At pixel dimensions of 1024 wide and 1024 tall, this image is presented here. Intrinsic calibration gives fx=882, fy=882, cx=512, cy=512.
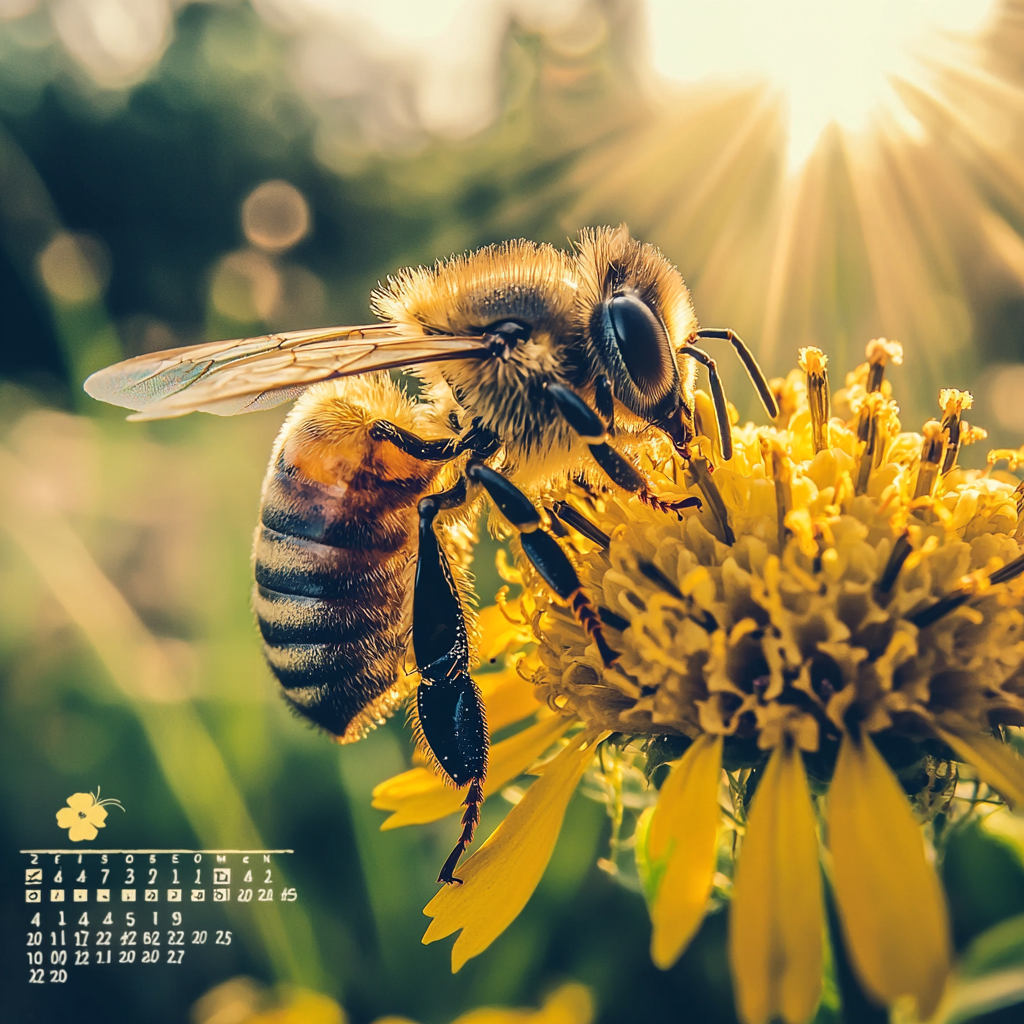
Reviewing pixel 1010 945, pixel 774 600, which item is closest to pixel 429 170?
pixel 774 600

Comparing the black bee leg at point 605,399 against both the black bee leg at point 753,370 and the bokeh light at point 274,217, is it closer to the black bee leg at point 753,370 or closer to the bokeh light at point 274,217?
the black bee leg at point 753,370

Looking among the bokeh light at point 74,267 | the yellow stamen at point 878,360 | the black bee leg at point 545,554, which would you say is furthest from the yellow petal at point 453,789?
the bokeh light at point 74,267

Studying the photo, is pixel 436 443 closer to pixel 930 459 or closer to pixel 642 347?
pixel 642 347

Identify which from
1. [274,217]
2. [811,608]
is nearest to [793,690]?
[811,608]

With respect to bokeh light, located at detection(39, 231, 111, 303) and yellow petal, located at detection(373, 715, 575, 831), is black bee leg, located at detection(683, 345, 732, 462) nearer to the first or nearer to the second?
yellow petal, located at detection(373, 715, 575, 831)

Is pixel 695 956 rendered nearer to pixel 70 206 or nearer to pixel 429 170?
pixel 70 206
